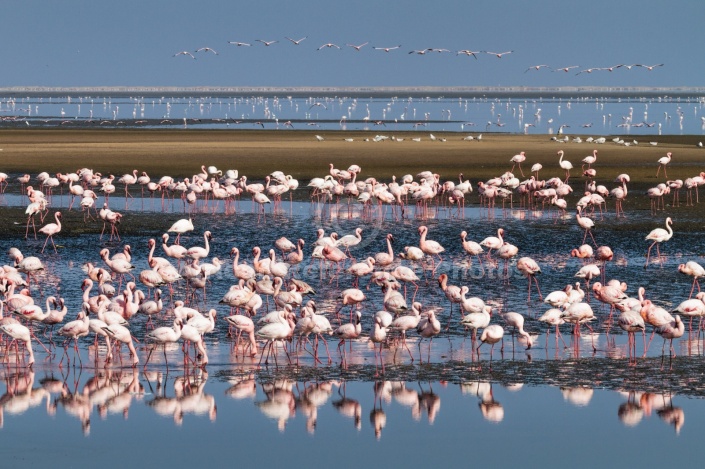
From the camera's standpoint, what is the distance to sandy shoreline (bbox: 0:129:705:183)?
36812mm

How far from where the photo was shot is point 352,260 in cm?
1967

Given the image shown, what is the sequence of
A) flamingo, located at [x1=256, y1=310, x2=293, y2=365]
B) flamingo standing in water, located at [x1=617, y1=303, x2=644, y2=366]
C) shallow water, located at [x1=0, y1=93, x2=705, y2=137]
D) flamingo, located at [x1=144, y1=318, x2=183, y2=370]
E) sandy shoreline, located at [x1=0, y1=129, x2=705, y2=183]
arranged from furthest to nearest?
shallow water, located at [x1=0, y1=93, x2=705, y2=137], sandy shoreline, located at [x1=0, y1=129, x2=705, y2=183], flamingo standing in water, located at [x1=617, y1=303, x2=644, y2=366], flamingo, located at [x1=256, y1=310, x2=293, y2=365], flamingo, located at [x1=144, y1=318, x2=183, y2=370]

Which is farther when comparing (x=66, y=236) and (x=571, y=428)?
(x=66, y=236)

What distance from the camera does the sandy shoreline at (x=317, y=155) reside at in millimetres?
36812

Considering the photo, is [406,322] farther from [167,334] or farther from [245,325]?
[167,334]

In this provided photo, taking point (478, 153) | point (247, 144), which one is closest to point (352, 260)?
point (478, 153)

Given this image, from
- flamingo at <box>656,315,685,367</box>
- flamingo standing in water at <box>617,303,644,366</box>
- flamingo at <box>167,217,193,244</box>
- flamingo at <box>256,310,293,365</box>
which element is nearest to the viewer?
flamingo at <box>256,310,293,365</box>

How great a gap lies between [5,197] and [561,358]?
64.6 feet

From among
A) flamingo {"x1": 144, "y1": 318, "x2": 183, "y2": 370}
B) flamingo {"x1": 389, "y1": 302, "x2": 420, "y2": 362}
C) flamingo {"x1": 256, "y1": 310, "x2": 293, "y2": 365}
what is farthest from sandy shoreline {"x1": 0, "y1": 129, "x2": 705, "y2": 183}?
flamingo {"x1": 144, "y1": 318, "x2": 183, "y2": 370}

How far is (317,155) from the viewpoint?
43.4 m

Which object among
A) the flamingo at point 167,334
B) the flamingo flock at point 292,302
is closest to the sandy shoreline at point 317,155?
the flamingo flock at point 292,302

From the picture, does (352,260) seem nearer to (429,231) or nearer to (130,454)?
(429,231)

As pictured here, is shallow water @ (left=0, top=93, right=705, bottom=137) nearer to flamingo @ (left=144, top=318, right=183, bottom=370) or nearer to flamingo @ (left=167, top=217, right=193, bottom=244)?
flamingo @ (left=167, top=217, right=193, bottom=244)

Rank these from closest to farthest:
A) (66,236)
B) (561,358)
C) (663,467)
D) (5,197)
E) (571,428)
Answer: (663,467) < (571,428) < (561,358) < (66,236) < (5,197)
